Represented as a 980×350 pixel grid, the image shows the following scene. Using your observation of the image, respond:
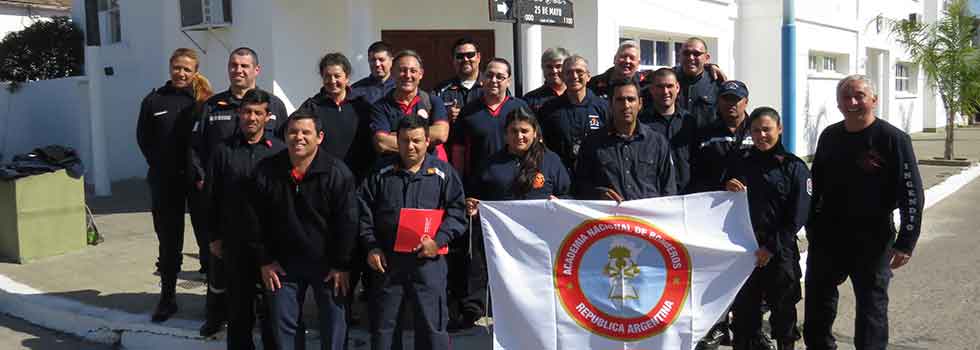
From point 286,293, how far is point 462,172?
1.37 meters

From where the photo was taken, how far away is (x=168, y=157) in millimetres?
5691

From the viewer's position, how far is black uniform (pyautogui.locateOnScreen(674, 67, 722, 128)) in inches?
222

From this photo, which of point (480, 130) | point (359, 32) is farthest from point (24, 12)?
point (480, 130)

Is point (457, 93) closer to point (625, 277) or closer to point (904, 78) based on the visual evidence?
point (625, 277)

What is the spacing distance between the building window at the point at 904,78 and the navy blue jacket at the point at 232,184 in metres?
23.9

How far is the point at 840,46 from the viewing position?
18.4 m

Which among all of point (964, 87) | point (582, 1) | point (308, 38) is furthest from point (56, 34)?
point (964, 87)

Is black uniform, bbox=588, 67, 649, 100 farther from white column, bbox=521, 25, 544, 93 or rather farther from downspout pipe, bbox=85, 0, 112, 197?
downspout pipe, bbox=85, 0, 112, 197

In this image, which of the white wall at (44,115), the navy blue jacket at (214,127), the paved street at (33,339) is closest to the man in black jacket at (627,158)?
the navy blue jacket at (214,127)

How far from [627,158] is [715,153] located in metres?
0.64

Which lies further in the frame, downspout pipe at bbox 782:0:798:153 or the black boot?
downspout pipe at bbox 782:0:798:153

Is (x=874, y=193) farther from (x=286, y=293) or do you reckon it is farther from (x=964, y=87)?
(x=964, y=87)

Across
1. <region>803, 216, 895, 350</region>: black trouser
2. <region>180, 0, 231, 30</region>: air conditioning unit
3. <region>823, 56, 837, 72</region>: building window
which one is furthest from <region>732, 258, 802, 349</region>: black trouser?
<region>823, 56, 837, 72</region>: building window

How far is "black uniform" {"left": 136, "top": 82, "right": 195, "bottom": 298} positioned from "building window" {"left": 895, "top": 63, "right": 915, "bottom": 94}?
23.6m
